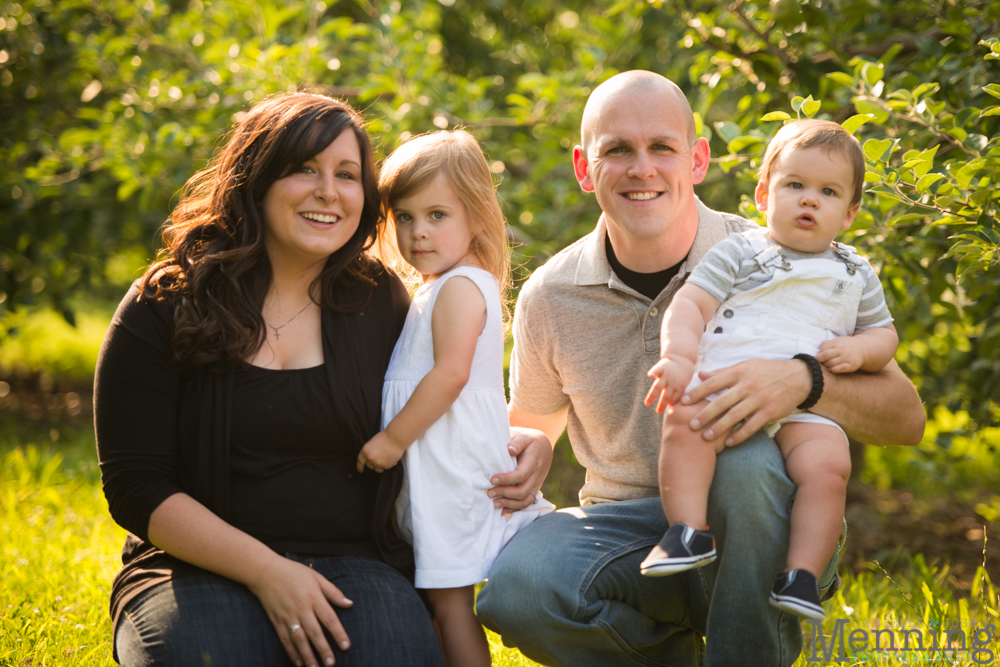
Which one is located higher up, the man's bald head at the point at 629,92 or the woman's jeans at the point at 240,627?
the man's bald head at the point at 629,92

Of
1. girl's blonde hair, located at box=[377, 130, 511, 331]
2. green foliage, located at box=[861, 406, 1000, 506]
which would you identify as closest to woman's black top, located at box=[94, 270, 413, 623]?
girl's blonde hair, located at box=[377, 130, 511, 331]

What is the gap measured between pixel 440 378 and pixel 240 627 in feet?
2.46

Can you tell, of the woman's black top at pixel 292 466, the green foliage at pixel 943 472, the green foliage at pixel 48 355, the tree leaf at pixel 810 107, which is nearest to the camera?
the woman's black top at pixel 292 466

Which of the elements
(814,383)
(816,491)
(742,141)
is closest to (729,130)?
(742,141)

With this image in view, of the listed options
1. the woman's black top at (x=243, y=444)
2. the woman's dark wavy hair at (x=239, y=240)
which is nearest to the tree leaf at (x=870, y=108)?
the woman's dark wavy hair at (x=239, y=240)

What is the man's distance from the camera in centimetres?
183

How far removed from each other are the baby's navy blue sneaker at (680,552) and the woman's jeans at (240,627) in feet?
1.99

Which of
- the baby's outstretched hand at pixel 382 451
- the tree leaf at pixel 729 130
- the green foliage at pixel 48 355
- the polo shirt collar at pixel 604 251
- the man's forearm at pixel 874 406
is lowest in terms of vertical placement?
the green foliage at pixel 48 355

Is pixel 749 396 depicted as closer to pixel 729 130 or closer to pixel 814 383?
pixel 814 383

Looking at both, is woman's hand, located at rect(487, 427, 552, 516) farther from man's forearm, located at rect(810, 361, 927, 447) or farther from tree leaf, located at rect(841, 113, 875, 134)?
tree leaf, located at rect(841, 113, 875, 134)

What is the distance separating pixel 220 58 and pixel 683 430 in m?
2.88

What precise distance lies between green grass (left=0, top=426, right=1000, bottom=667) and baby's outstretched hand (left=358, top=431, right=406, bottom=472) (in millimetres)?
821

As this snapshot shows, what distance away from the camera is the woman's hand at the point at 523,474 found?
7.04ft

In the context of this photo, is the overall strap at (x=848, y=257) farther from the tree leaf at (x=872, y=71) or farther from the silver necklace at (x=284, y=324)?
the silver necklace at (x=284, y=324)
